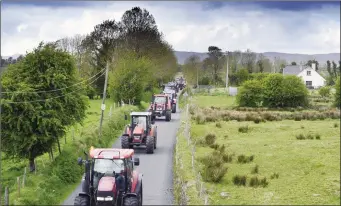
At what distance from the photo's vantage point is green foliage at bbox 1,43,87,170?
1334 centimetres

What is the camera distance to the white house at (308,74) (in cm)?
882

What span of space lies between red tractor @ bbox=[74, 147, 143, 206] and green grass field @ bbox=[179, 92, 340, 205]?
1.16 metres

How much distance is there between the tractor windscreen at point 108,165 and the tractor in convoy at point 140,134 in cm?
695

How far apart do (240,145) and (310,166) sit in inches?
149

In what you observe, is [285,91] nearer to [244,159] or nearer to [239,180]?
[239,180]

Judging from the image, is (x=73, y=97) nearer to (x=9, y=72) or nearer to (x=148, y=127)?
(x=9, y=72)

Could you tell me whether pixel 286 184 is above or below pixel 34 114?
below

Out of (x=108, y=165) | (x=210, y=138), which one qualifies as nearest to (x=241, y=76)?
(x=108, y=165)

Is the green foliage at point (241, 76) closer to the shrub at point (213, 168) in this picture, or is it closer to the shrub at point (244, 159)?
the shrub at point (213, 168)

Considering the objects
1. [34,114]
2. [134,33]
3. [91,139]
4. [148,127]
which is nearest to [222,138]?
[148,127]

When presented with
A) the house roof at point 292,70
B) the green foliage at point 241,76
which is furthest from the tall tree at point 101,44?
the house roof at point 292,70

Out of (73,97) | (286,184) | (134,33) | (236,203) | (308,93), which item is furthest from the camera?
(134,33)

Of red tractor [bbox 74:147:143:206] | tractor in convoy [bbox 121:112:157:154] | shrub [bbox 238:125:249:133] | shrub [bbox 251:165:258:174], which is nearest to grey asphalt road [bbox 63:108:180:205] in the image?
Answer: tractor in convoy [bbox 121:112:157:154]

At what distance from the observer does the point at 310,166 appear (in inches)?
541
